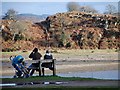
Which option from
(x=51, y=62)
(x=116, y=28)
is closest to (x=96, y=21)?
(x=116, y=28)

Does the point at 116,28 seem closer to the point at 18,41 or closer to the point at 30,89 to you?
the point at 18,41

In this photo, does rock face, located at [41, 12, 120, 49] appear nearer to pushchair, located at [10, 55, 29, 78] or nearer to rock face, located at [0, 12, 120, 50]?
rock face, located at [0, 12, 120, 50]

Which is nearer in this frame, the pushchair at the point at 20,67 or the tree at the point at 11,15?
the pushchair at the point at 20,67

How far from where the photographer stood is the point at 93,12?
4003 inches

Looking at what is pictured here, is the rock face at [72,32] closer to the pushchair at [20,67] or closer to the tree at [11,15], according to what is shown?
the tree at [11,15]

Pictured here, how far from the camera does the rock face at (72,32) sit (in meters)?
76.7

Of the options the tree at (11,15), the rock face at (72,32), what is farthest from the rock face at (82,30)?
the tree at (11,15)

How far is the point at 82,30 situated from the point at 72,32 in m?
2.02

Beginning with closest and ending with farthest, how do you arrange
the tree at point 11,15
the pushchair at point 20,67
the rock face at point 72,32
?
the pushchair at point 20,67
the rock face at point 72,32
the tree at point 11,15

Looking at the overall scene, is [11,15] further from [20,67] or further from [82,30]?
[20,67]

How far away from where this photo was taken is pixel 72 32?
3290 inches

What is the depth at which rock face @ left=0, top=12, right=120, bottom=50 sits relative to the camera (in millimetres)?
76706

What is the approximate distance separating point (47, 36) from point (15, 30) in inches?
296

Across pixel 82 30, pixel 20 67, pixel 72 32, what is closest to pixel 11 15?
pixel 72 32
